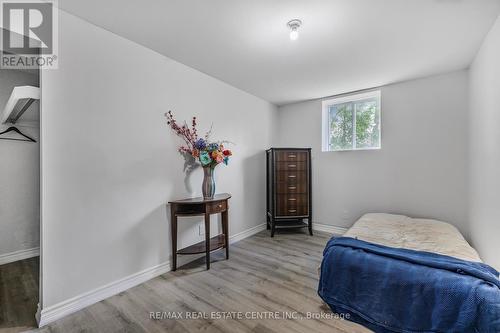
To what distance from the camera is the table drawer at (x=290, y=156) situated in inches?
142

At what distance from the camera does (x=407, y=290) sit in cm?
146

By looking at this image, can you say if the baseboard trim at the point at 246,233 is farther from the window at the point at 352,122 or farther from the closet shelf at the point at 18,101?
the closet shelf at the point at 18,101

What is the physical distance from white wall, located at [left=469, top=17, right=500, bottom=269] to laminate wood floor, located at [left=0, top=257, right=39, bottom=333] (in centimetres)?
374

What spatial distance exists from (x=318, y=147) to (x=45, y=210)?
12.2ft

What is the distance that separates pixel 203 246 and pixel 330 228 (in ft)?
7.63

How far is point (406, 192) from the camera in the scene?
10.3 ft

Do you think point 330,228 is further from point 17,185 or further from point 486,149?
point 17,185

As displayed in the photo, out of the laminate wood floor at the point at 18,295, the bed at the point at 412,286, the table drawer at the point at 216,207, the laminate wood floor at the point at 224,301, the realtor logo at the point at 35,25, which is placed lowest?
the laminate wood floor at the point at 224,301

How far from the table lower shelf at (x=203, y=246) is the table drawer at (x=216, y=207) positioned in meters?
0.44

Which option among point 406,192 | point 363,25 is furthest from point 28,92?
point 406,192

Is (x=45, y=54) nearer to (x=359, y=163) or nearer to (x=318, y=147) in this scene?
(x=318, y=147)

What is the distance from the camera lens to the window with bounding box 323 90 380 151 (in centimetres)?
348

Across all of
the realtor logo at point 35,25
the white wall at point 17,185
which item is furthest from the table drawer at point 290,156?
the white wall at point 17,185

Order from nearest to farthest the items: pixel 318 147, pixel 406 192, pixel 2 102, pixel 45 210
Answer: pixel 45 210
pixel 2 102
pixel 406 192
pixel 318 147
